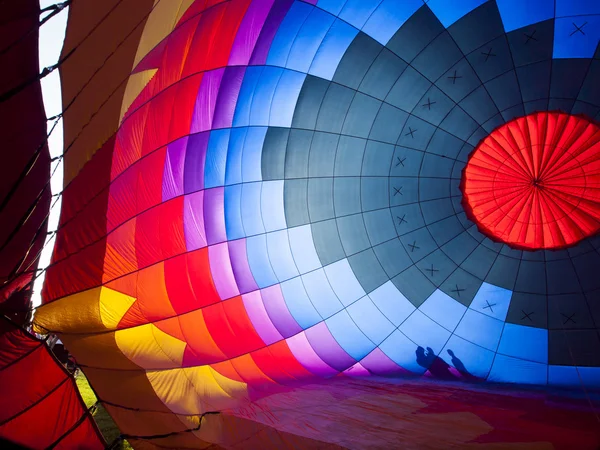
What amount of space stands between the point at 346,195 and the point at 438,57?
1.91 m

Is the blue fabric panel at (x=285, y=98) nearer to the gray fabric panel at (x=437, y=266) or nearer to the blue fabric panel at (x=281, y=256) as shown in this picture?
the blue fabric panel at (x=281, y=256)

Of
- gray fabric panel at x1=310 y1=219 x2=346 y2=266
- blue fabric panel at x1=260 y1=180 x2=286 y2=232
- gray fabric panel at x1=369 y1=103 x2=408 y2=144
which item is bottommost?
gray fabric panel at x1=310 y1=219 x2=346 y2=266

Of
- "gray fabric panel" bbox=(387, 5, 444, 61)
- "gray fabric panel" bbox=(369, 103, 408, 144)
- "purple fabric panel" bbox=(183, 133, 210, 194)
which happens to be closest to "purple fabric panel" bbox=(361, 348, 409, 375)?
"gray fabric panel" bbox=(369, 103, 408, 144)

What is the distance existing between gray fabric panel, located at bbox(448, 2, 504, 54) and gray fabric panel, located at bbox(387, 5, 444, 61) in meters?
0.20

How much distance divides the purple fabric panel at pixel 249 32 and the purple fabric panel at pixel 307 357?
12.3 ft

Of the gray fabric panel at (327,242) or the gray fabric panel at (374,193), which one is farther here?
the gray fabric panel at (327,242)

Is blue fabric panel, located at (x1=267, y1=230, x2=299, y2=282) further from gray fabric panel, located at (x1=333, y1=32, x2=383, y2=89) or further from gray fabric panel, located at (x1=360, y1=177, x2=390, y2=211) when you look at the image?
gray fabric panel, located at (x1=333, y1=32, x2=383, y2=89)

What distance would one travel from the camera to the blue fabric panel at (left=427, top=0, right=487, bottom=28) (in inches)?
185

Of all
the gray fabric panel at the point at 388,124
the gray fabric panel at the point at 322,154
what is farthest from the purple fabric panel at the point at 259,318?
the gray fabric panel at the point at 388,124

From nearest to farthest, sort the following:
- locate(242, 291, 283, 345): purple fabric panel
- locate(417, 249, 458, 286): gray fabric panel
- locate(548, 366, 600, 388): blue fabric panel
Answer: locate(548, 366, 600, 388): blue fabric panel → locate(417, 249, 458, 286): gray fabric panel → locate(242, 291, 283, 345): purple fabric panel

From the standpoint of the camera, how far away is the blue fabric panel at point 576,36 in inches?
177

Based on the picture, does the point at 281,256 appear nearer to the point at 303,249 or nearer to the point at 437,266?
the point at 303,249

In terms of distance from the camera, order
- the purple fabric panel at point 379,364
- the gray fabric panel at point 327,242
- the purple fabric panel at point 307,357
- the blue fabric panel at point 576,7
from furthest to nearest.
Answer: the purple fabric panel at point 307,357, the purple fabric panel at point 379,364, the gray fabric panel at point 327,242, the blue fabric panel at point 576,7

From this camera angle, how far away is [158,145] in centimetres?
557
